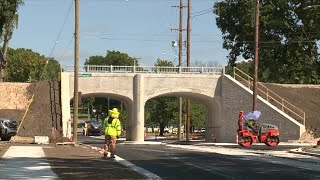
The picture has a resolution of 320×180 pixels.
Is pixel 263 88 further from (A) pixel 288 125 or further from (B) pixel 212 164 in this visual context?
(B) pixel 212 164

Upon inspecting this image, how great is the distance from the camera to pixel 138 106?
4831 centimetres

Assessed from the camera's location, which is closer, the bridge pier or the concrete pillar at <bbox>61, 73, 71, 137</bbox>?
the concrete pillar at <bbox>61, 73, 71, 137</bbox>

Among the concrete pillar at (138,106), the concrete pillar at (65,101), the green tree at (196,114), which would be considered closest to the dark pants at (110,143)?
the concrete pillar at (65,101)

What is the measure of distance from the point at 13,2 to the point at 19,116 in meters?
15.1

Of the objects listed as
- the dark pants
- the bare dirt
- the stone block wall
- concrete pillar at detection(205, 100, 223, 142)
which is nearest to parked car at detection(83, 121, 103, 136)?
concrete pillar at detection(205, 100, 223, 142)

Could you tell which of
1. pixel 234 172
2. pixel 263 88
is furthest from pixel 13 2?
pixel 234 172

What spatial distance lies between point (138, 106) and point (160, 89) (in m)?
2.46

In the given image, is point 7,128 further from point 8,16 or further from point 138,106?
point 8,16

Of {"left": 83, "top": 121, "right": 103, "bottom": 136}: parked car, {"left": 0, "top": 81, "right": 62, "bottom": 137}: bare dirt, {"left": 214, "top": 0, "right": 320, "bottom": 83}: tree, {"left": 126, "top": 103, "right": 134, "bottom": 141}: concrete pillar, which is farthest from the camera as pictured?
{"left": 83, "top": 121, "right": 103, "bottom": 136}: parked car

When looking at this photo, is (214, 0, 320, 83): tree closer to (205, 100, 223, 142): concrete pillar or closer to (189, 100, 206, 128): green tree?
(189, 100, 206, 128): green tree

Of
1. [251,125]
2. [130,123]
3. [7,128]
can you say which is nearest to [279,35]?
[130,123]

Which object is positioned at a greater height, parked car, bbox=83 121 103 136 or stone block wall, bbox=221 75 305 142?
stone block wall, bbox=221 75 305 142

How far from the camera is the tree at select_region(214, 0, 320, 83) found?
65625 millimetres

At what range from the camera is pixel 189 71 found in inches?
1989
